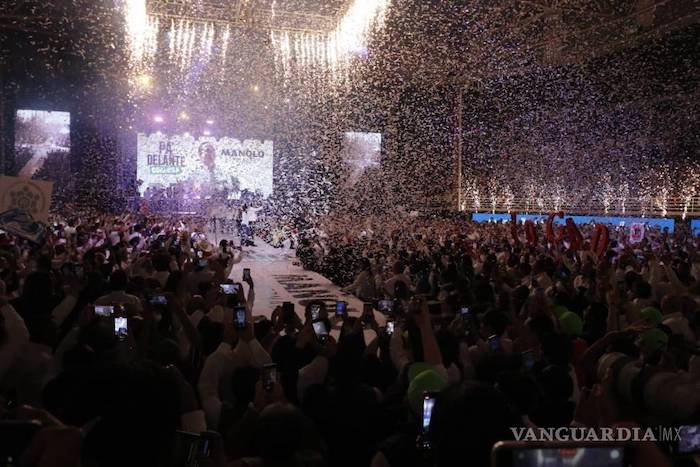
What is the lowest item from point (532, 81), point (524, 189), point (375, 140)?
point (524, 189)

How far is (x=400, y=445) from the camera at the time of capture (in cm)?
199

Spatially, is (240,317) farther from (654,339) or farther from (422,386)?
(654,339)

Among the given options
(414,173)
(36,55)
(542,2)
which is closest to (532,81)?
(414,173)

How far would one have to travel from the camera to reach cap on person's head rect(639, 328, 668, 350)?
127 inches

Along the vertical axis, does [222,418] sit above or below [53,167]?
below

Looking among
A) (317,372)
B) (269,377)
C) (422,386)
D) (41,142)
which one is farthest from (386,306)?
(41,142)

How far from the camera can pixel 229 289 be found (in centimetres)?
485

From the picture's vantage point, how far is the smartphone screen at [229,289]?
4783 mm

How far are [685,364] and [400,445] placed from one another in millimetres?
1864

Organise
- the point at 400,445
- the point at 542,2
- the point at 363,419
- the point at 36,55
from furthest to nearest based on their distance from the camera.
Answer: the point at 36,55, the point at 542,2, the point at 363,419, the point at 400,445

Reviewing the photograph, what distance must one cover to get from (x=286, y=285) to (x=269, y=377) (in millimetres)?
9206

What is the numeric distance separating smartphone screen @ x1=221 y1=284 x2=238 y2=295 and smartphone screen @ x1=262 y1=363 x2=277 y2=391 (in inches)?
99.7

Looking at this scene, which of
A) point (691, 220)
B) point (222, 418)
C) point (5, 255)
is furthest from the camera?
point (691, 220)

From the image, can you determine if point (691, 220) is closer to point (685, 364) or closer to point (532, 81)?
point (532, 81)
